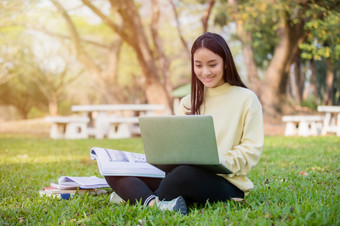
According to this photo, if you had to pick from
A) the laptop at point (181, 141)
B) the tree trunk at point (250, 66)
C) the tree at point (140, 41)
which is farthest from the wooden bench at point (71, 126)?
the laptop at point (181, 141)

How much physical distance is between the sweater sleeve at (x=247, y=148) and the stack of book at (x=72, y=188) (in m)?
1.25

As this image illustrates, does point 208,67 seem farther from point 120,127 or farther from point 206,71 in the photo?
point 120,127

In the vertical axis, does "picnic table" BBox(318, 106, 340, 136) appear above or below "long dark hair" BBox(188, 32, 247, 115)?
below

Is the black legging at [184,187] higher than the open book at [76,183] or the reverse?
higher

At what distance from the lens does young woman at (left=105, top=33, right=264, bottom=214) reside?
8.41ft

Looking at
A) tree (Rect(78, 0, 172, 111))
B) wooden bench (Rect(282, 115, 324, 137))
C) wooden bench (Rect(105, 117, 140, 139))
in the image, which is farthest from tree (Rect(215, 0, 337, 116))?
wooden bench (Rect(105, 117, 140, 139))

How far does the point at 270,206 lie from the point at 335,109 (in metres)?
7.98

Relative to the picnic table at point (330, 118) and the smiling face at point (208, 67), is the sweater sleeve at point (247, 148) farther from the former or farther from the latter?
the picnic table at point (330, 118)

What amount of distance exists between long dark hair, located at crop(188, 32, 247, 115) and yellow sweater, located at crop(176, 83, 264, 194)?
8cm

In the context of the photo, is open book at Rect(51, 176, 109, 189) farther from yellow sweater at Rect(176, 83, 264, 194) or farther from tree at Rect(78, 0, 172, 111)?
tree at Rect(78, 0, 172, 111)

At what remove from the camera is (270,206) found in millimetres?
2682

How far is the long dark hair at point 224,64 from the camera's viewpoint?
8.71ft

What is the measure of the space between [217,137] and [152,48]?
16.4 m

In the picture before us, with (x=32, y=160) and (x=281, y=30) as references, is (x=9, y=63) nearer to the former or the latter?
(x=281, y=30)
